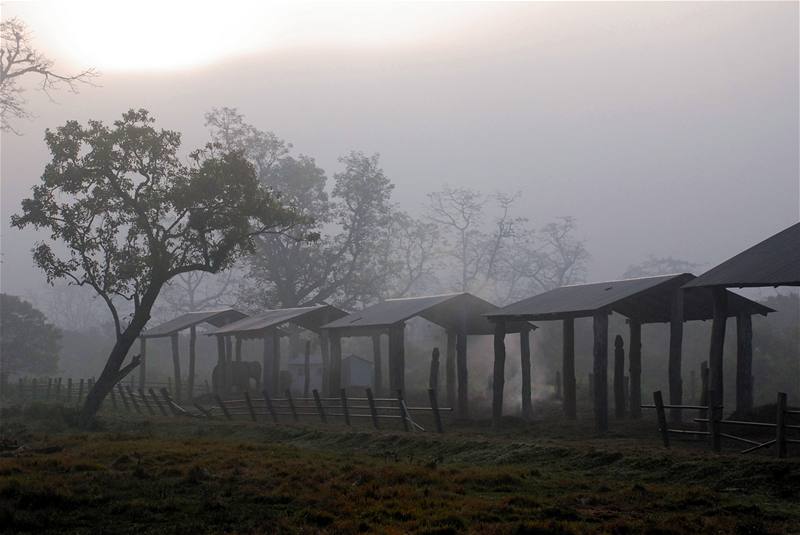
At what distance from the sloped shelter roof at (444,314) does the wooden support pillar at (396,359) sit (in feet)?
1.67

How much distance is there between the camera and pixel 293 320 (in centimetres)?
4434

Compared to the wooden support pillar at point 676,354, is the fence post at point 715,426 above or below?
below

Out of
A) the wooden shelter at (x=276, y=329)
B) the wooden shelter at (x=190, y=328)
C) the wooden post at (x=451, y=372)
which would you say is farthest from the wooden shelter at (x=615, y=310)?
the wooden shelter at (x=190, y=328)

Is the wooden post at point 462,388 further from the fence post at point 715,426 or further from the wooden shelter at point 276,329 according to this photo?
the fence post at point 715,426

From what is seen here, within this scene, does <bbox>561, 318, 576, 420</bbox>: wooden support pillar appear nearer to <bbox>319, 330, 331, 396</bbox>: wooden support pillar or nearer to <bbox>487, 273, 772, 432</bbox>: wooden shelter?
<bbox>487, 273, 772, 432</bbox>: wooden shelter

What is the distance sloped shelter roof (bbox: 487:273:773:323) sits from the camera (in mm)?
27562

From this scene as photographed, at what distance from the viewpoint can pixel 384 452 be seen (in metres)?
23.0

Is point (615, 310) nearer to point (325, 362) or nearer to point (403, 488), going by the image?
point (403, 488)

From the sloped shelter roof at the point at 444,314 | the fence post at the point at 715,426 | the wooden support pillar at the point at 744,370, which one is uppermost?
the sloped shelter roof at the point at 444,314

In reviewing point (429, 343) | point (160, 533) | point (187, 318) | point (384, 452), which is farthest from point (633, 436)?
point (429, 343)

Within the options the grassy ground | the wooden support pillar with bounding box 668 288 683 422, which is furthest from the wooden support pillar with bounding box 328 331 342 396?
the wooden support pillar with bounding box 668 288 683 422

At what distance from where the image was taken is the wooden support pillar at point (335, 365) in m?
40.2

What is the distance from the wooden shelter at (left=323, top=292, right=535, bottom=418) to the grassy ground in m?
10.7

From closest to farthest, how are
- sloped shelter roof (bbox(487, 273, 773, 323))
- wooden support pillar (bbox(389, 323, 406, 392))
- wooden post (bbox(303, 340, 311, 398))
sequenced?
sloped shelter roof (bbox(487, 273, 773, 323))
wooden support pillar (bbox(389, 323, 406, 392))
wooden post (bbox(303, 340, 311, 398))
